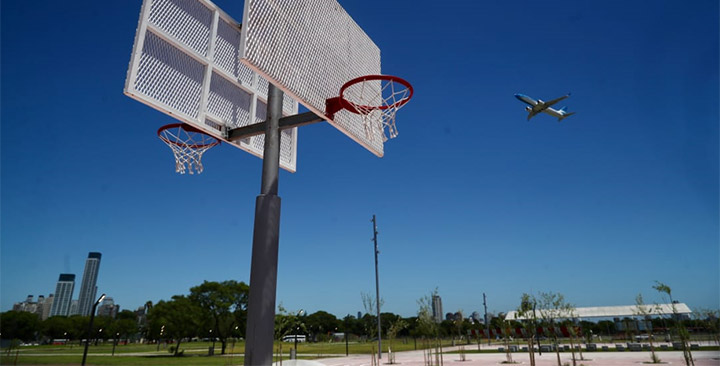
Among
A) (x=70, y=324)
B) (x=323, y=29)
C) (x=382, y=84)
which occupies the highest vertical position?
(x=323, y=29)

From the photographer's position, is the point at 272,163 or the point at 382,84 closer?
the point at 272,163

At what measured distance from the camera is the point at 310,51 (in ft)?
22.6

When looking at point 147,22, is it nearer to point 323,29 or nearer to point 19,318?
point 323,29

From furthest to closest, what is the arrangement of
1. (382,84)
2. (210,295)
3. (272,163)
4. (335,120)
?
1. (210,295)
2. (382,84)
3. (335,120)
4. (272,163)

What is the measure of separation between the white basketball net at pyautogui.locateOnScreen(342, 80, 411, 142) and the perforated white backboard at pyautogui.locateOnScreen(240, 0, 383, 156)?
0.17 m

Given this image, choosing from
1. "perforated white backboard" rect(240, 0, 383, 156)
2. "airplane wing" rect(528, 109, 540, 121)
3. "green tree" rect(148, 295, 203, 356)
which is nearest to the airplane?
"airplane wing" rect(528, 109, 540, 121)

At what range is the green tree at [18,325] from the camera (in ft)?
226

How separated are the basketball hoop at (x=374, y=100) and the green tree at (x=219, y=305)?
3327cm

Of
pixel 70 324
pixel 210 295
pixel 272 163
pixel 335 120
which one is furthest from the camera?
pixel 70 324

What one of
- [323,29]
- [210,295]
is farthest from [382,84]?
[210,295]

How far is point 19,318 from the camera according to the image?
7138 centimetres

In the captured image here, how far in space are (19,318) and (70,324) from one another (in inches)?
336

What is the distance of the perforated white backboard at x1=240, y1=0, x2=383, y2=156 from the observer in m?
5.68

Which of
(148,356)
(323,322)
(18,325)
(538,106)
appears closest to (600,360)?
(538,106)
